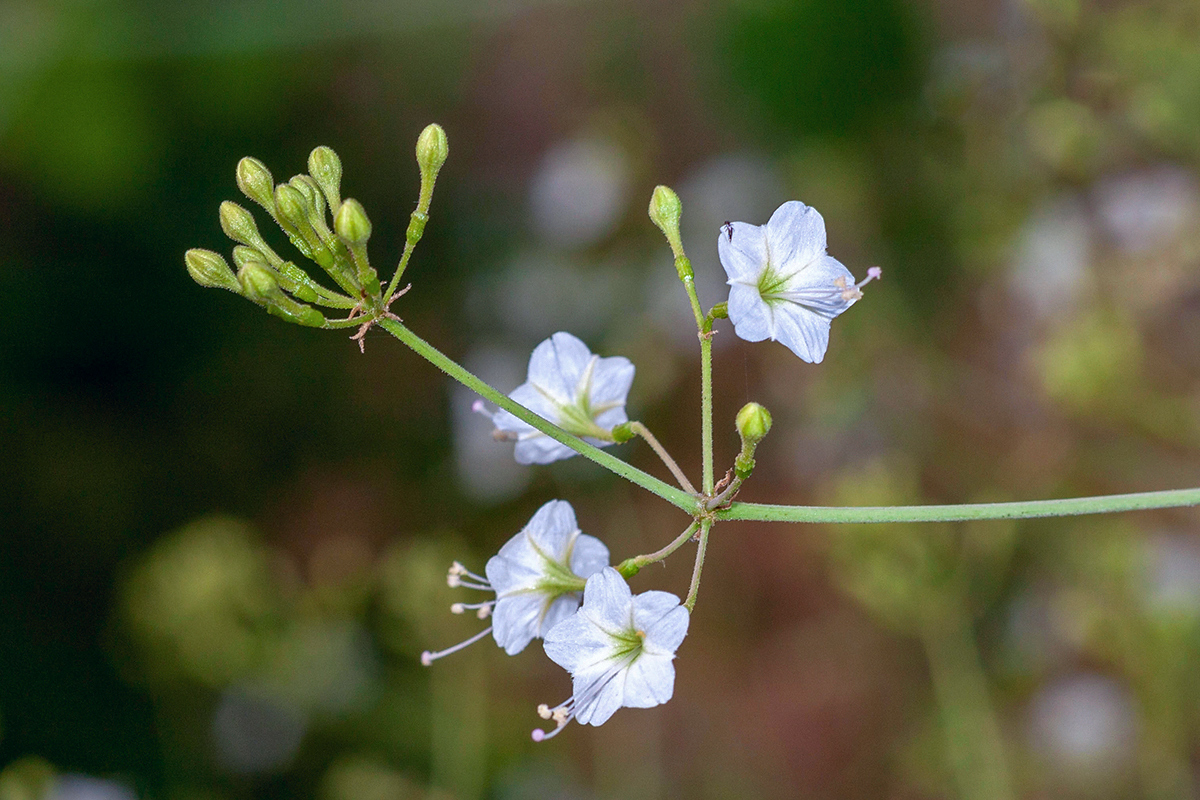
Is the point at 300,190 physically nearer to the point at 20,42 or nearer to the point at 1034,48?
the point at 1034,48

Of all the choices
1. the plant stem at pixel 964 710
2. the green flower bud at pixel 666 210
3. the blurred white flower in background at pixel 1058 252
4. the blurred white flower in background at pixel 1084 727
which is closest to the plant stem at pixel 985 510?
the green flower bud at pixel 666 210

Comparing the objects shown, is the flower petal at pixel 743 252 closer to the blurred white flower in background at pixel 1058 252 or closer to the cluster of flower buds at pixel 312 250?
the cluster of flower buds at pixel 312 250

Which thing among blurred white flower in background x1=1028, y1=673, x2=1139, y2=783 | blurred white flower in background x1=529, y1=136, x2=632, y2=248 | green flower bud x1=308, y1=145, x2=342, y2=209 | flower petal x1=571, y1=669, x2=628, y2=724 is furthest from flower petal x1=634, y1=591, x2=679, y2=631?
blurred white flower in background x1=529, y1=136, x2=632, y2=248

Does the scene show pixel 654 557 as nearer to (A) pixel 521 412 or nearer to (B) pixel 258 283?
(A) pixel 521 412

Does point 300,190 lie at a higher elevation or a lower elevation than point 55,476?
lower

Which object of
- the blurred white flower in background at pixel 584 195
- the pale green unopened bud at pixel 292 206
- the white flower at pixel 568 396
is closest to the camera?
the pale green unopened bud at pixel 292 206

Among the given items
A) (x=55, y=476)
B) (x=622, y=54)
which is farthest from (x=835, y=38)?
(x=55, y=476)

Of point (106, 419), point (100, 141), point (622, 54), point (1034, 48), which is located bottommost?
point (106, 419)

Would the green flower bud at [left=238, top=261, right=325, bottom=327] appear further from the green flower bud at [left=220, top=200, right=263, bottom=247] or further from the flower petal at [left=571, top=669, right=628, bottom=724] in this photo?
the flower petal at [left=571, top=669, right=628, bottom=724]
